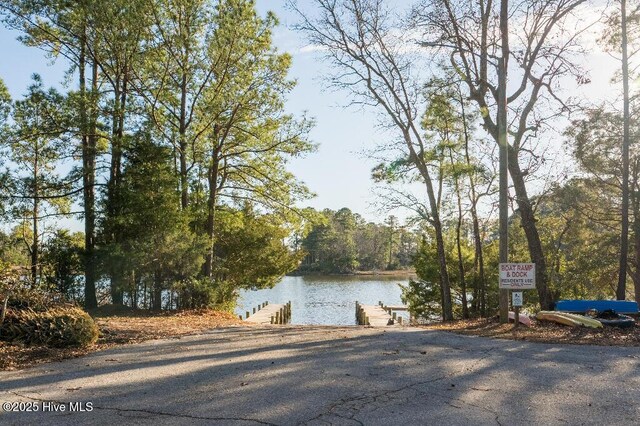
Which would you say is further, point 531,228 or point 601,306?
point 531,228

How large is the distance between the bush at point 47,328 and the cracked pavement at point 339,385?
24.4 inches

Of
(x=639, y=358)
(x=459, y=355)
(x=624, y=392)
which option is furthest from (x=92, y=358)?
(x=639, y=358)

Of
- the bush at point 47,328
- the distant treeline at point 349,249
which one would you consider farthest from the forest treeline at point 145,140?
the distant treeline at point 349,249

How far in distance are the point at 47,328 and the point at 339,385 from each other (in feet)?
16.1

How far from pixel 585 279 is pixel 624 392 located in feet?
49.9

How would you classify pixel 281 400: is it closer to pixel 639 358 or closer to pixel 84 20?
pixel 639 358

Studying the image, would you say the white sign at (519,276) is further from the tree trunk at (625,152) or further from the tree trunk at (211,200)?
the tree trunk at (211,200)

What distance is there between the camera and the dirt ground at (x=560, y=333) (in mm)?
8688

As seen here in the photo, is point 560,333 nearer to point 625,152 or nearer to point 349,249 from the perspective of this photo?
point 625,152

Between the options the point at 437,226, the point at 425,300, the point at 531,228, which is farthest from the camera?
the point at 425,300

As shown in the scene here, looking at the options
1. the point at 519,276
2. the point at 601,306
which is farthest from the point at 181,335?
the point at 601,306

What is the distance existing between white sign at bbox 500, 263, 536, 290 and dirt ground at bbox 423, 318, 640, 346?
0.87 metres

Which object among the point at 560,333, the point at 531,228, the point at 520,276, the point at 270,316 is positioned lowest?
the point at 270,316

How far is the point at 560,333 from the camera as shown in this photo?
9.73m
